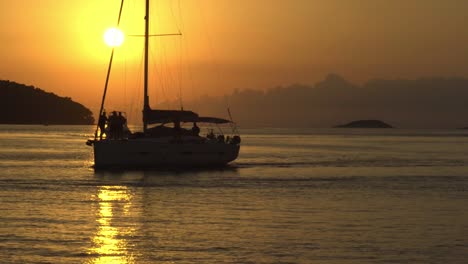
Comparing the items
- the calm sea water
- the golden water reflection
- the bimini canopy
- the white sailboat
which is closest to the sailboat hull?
the white sailboat

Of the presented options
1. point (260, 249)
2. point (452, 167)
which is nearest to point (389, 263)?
point (260, 249)

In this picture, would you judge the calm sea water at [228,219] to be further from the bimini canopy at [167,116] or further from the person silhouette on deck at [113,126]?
the bimini canopy at [167,116]

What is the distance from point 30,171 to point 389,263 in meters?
33.3

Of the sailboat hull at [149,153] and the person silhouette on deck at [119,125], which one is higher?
the person silhouette on deck at [119,125]

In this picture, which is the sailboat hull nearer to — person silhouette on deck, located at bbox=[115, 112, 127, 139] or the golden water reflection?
person silhouette on deck, located at bbox=[115, 112, 127, 139]

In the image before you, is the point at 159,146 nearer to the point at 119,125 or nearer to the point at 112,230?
the point at 119,125

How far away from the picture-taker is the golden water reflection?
61.7ft

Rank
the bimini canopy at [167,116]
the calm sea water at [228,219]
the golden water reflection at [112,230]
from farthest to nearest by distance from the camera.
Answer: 1. the bimini canopy at [167,116]
2. the calm sea water at [228,219]
3. the golden water reflection at [112,230]

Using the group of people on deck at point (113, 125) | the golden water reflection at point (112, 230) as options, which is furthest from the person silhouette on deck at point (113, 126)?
the golden water reflection at point (112, 230)

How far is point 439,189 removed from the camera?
37906 mm

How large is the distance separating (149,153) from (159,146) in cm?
65

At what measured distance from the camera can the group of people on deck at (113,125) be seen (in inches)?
1783

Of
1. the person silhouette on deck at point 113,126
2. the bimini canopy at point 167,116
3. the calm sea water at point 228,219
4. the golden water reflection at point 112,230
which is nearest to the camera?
the golden water reflection at point 112,230

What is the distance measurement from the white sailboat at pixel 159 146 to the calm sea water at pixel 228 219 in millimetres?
1130
